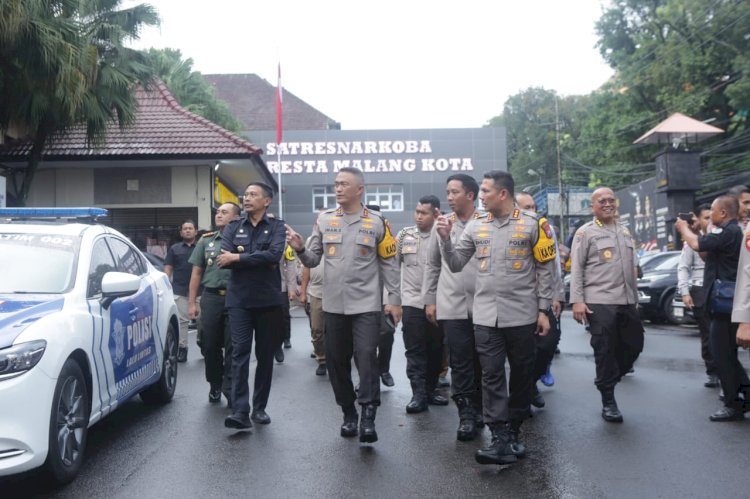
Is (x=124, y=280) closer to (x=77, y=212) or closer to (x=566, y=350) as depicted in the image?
(x=77, y=212)

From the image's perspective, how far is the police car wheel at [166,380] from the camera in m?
7.41

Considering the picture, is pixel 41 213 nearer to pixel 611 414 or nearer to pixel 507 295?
pixel 507 295

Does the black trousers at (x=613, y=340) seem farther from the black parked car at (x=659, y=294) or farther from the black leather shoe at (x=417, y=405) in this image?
the black parked car at (x=659, y=294)

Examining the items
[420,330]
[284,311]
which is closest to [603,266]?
[420,330]

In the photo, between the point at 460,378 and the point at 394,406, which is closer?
the point at 460,378

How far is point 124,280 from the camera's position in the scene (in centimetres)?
565

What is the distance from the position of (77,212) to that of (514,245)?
3.28m

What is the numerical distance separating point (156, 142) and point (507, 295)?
16479mm

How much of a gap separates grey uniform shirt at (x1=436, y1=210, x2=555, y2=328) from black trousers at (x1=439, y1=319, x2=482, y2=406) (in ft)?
2.37

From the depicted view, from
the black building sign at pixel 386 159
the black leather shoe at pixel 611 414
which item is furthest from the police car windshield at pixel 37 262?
the black building sign at pixel 386 159

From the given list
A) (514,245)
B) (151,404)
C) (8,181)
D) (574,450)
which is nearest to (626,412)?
(574,450)

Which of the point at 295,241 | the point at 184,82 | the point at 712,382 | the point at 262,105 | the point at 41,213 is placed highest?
the point at 262,105

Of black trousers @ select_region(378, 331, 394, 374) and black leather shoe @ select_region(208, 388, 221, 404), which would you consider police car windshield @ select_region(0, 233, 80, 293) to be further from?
black trousers @ select_region(378, 331, 394, 374)

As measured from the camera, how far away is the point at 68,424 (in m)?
4.86
